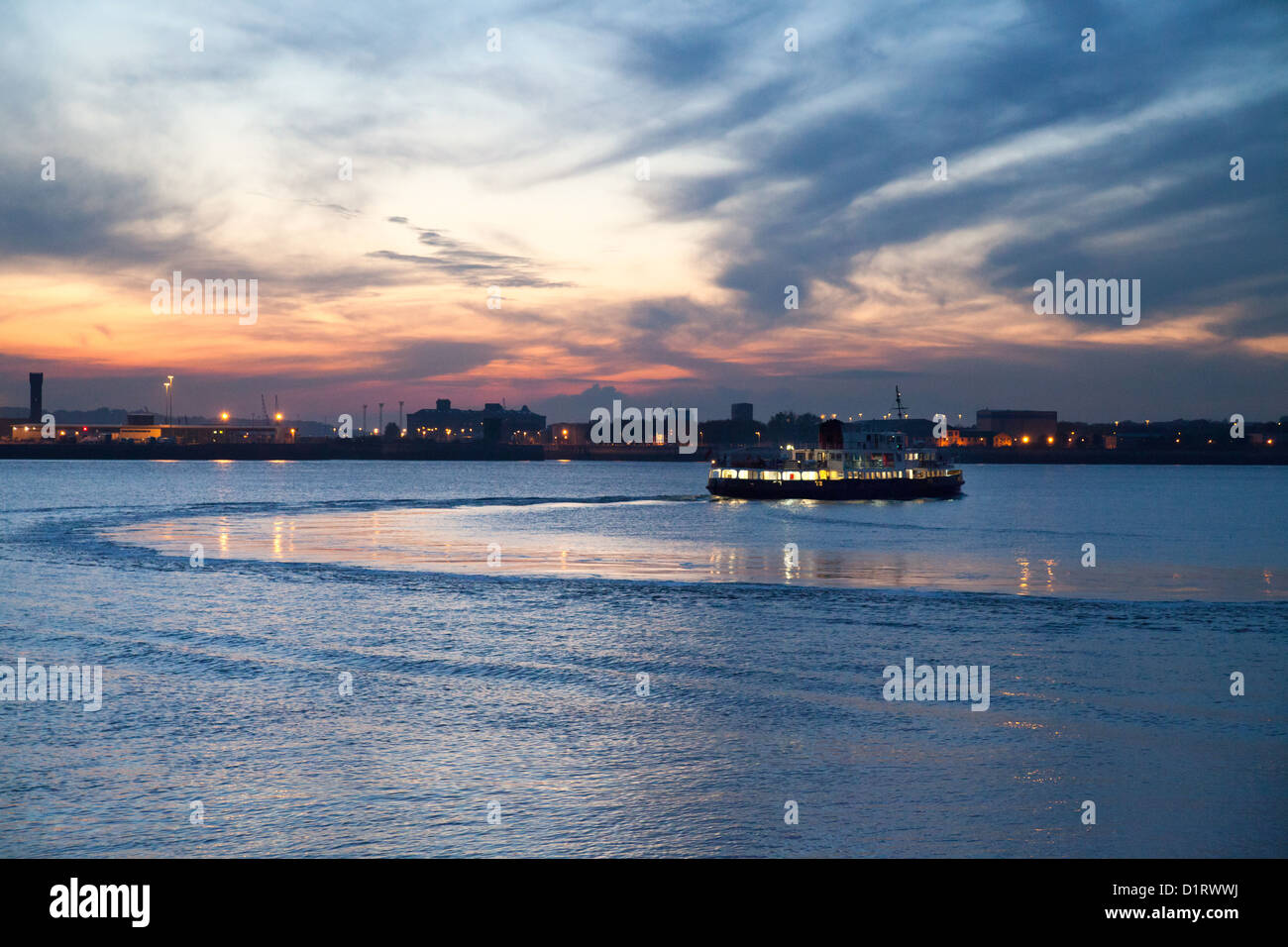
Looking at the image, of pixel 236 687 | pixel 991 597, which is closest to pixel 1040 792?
pixel 236 687

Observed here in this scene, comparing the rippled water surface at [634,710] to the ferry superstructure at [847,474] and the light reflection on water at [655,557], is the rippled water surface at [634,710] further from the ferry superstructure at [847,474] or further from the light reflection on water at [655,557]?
the ferry superstructure at [847,474]

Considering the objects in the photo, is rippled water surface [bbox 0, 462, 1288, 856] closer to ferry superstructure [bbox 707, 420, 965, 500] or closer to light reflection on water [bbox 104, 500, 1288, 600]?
light reflection on water [bbox 104, 500, 1288, 600]

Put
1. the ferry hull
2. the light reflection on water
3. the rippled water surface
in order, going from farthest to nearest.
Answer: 1. the ferry hull
2. the light reflection on water
3. the rippled water surface

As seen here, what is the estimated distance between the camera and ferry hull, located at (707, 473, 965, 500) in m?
108

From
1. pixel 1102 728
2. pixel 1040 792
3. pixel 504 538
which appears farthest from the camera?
pixel 504 538

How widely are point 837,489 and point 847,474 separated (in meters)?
4.88

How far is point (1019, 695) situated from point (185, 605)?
22.6 meters

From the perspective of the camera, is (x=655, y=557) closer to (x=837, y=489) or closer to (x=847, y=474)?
(x=837, y=489)

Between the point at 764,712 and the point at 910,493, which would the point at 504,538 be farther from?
the point at 910,493

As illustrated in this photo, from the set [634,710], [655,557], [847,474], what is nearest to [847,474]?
[847,474]

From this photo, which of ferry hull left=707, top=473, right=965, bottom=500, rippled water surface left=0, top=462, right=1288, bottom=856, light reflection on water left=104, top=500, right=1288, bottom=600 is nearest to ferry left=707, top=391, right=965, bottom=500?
ferry hull left=707, top=473, right=965, bottom=500

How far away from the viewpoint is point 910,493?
111 m

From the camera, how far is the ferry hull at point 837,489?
10844cm

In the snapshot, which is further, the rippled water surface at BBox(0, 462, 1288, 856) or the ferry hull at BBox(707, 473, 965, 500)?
the ferry hull at BBox(707, 473, 965, 500)
